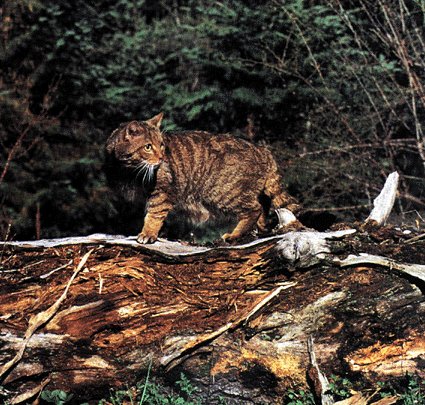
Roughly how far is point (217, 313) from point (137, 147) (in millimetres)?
1417

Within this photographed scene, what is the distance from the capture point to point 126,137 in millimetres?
4285

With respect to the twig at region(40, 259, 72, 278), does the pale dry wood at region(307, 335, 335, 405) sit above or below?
below

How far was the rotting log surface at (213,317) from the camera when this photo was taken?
10.8 feet

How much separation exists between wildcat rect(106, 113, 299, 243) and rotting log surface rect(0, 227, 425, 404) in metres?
0.86

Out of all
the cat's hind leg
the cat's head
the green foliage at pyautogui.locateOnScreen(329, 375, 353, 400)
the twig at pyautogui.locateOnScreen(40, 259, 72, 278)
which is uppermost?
the cat's head

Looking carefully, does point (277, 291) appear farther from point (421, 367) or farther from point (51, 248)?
point (51, 248)

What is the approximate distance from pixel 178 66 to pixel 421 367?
239 inches

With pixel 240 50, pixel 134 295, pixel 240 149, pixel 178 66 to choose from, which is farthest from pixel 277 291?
pixel 178 66

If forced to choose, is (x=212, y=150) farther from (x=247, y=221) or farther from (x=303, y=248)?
(x=303, y=248)

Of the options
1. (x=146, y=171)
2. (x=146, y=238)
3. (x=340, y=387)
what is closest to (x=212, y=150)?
(x=146, y=171)

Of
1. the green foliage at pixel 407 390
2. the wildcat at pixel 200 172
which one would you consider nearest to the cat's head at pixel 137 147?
the wildcat at pixel 200 172

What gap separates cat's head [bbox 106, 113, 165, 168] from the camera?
14.0ft

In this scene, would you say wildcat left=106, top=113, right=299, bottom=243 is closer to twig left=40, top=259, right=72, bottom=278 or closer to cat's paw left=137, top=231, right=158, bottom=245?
cat's paw left=137, top=231, right=158, bottom=245

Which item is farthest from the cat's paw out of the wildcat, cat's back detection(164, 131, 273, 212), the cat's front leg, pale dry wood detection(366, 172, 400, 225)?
pale dry wood detection(366, 172, 400, 225)
